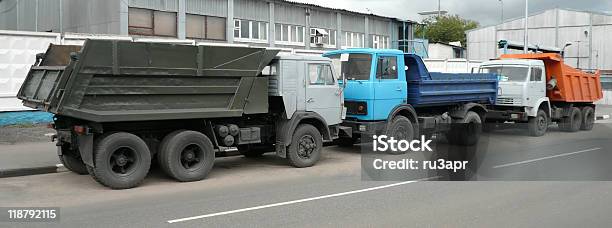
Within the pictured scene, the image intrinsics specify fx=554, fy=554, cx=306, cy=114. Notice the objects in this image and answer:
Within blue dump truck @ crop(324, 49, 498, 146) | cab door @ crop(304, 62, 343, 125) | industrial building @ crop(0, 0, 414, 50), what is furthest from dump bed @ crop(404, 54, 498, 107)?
industrial building @ crop(0, 0, 414, 50)

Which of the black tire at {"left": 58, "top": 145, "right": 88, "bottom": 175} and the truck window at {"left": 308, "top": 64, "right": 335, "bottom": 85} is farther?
the truck window at {"left": 308, "top": 64, "right": 335, "bottom": 85}

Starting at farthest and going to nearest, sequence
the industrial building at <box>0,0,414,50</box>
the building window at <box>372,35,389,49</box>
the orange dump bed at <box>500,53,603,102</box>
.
A: the building window at <box>372,35,389,49</box>
the industrial building at <box>0,0,414,50</box>
the orange dump bed at <box>500,53,603,102</box>

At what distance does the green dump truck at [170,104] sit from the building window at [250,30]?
76.1 ft

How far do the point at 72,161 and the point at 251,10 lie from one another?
82.4 feet

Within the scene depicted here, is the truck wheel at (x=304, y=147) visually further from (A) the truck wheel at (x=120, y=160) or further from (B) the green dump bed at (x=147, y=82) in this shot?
(A) the truck wheel at (x=120, y=160)

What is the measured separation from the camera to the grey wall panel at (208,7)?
3114 centimetres

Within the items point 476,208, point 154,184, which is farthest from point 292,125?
point 476,208

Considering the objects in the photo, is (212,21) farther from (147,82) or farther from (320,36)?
(147,82)

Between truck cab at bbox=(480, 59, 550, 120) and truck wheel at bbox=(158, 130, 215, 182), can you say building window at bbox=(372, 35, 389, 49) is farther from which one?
truck wheel at bbox=(158, 130, 215, 182)

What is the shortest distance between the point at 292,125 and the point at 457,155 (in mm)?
3098

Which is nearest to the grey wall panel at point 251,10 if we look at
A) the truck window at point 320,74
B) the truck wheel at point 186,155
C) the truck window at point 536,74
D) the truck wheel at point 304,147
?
the truck window at point 536,74

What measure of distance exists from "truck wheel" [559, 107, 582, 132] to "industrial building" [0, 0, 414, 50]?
64.0 ft

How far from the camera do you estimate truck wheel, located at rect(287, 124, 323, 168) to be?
10.6 metres

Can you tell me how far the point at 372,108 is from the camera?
39.2 ft
